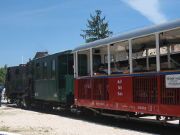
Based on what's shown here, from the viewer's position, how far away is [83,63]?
18.4 meters

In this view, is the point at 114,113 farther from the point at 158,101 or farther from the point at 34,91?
the point at 34,91

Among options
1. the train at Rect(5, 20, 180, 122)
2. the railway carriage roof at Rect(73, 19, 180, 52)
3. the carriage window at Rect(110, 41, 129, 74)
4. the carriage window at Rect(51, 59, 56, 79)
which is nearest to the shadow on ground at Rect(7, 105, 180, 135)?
the train at Rect(5, 20, 180, 122)

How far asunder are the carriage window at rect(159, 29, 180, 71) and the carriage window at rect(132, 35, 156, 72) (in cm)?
45

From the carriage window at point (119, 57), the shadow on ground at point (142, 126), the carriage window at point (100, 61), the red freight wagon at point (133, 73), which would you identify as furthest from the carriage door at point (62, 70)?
the carriage window at point (119, 57)

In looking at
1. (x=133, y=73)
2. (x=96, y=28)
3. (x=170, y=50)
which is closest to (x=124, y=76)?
(x=133, y=73)

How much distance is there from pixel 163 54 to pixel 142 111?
77.8 inches

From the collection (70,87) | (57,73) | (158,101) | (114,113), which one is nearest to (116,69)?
(114,113)

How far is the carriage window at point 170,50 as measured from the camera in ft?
41.1

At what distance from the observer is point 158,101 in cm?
1305

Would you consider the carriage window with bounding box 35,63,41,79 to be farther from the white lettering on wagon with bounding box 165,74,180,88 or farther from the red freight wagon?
the white lettering on wagon with bounding box 165,74,180,88

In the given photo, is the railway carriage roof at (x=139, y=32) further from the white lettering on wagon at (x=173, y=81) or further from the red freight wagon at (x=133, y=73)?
the white lettering on wagon at (x=173, y=81)

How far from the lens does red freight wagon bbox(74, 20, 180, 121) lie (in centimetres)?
1262

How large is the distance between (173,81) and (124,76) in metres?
2.84

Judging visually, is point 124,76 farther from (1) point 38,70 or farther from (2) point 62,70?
(1) point 38,70
